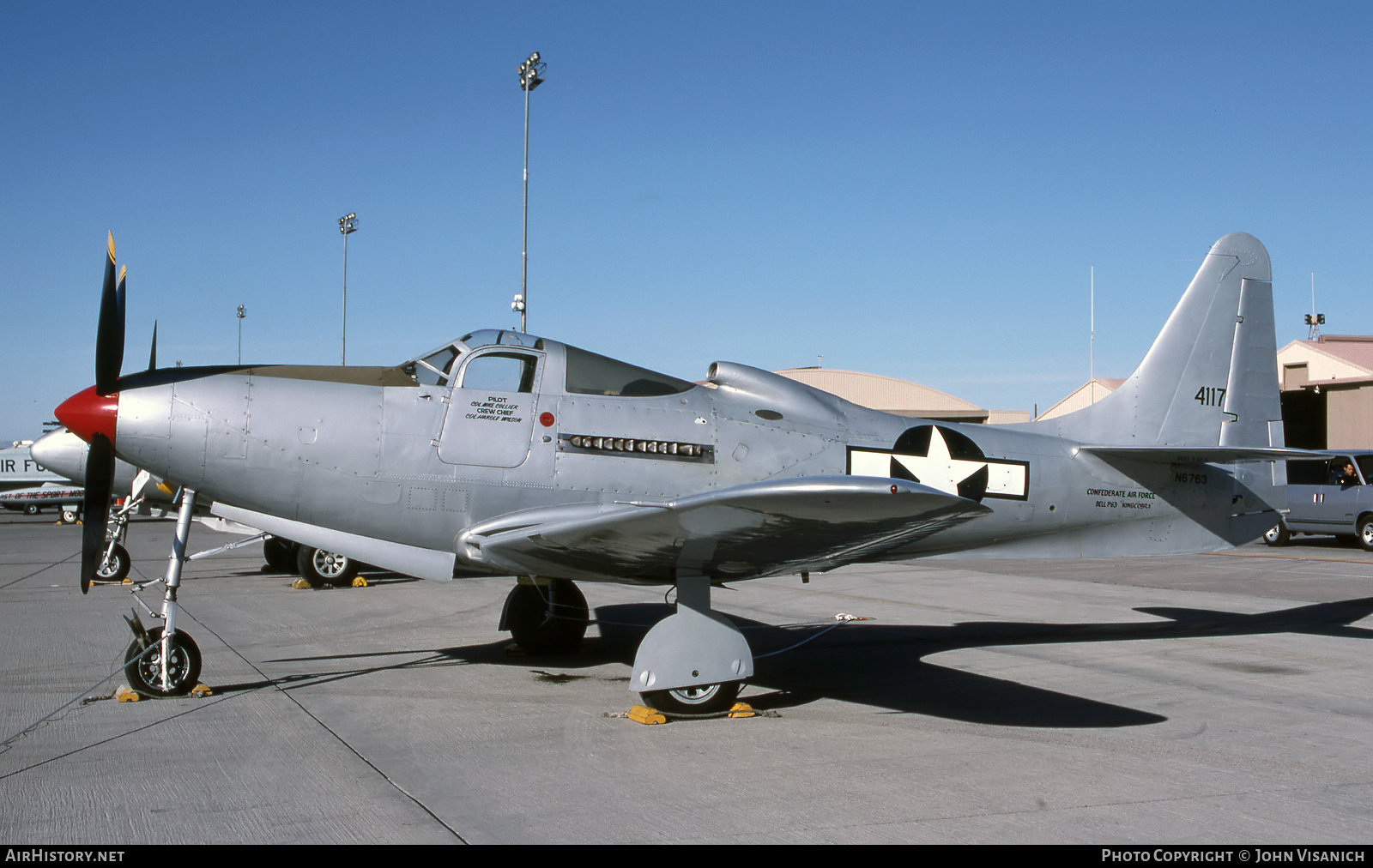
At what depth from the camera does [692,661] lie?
21.3ft

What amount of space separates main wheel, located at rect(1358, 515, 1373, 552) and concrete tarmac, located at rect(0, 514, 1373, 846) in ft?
40.7

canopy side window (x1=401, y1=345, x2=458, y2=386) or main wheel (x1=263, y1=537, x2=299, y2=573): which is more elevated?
canopy side window (x1=401, y1=345, x2=458, y2=386)

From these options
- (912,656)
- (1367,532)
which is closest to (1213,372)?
(912,656)

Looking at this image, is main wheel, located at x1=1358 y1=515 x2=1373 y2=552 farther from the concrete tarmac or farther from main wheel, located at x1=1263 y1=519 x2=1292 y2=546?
the concrete tarmac

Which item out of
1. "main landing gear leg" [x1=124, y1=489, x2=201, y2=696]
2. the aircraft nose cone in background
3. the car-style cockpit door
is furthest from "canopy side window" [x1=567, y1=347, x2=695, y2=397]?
the aircraft nose cone in background

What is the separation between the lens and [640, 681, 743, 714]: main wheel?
256 inches

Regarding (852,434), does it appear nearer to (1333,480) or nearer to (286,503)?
(286,503)

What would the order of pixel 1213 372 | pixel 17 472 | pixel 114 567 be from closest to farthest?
1. pixel 1213 372
2. pixel 114 567
3. pixel 17 472

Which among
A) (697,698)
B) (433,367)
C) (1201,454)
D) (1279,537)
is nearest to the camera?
(697,698)

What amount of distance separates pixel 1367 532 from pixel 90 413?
81.0 feet

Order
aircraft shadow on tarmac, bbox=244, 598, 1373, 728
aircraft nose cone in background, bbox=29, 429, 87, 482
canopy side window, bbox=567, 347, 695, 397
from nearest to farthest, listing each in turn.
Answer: aircraft shadow on tarmac, bbox=244, 598, 1373, 728 < canopy side window, bbox=567, 347, 695, 397 < aircraft nose cone in background, bbox=29, 429, 87, 482

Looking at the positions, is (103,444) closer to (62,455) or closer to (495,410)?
(495,410)

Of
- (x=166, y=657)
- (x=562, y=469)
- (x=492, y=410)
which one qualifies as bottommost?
(x=166, y=657)

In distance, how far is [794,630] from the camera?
10555mm
